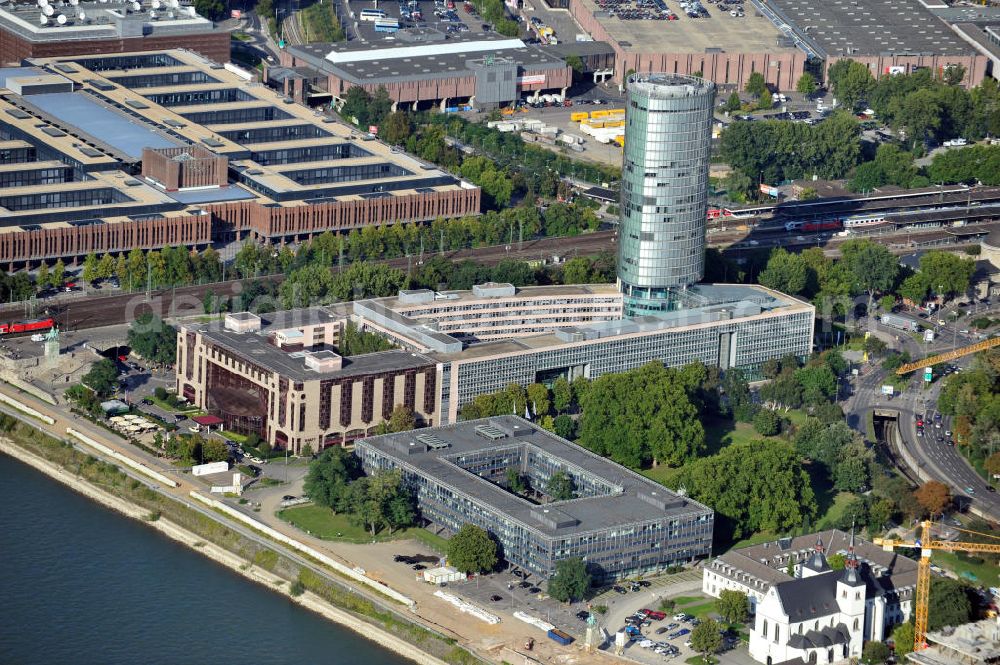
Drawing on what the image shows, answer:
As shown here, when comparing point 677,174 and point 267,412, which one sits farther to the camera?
point 677,174

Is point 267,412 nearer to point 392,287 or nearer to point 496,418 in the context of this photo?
point 496,418

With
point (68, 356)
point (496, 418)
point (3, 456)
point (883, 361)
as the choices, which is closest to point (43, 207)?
point (68, 356)

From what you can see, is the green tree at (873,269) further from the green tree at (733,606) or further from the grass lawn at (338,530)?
the green tree at (733,606)

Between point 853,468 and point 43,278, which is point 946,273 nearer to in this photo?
point 853,468

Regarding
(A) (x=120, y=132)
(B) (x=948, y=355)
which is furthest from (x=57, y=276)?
(B) (x=948, y=355)

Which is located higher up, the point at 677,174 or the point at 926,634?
the point at 677,174
